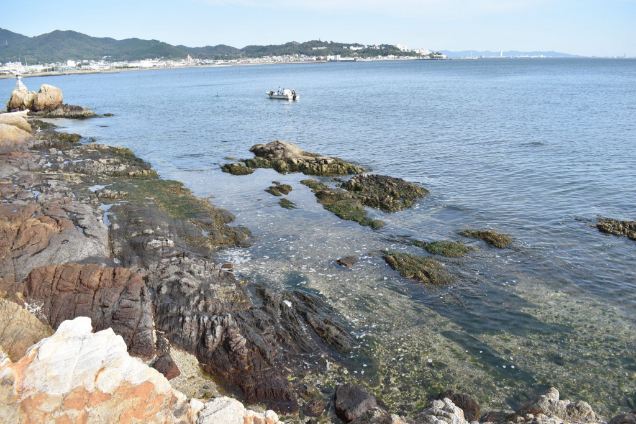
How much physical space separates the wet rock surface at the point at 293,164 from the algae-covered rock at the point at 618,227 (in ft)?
50.2

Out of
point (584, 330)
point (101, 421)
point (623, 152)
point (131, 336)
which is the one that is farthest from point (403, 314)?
point (623, 152)

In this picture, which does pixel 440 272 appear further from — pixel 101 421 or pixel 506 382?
pixel 101 421

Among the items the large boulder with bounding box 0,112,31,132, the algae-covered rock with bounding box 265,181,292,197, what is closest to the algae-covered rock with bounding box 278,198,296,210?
the algae-covered rock with bounding box 265,181,292,197

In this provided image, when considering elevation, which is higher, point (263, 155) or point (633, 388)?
point (263, 155)

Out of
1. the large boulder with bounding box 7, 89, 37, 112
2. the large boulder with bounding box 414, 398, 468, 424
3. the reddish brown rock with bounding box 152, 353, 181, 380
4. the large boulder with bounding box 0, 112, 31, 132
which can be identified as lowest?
the reddish brown rock with bounding box 152, 353, 181, 380

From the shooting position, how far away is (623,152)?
34906mm

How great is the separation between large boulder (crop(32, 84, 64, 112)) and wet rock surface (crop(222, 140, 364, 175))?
4471 cm

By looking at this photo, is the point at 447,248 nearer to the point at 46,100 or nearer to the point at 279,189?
the point at 279,189

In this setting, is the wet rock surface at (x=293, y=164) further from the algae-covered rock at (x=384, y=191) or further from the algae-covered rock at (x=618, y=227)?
the algae-covered rock at (x=618, y=227)

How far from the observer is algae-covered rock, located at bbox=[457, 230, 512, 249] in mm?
18447

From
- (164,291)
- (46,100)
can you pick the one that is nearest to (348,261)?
(164,291)

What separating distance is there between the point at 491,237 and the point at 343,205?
8.01 meters

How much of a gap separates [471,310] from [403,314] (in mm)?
2279

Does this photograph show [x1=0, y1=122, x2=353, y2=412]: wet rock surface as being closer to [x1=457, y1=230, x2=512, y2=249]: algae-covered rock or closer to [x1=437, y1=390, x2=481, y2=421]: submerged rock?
[x1=437, y1=390, x2=481, y2=421]: submerged rock
